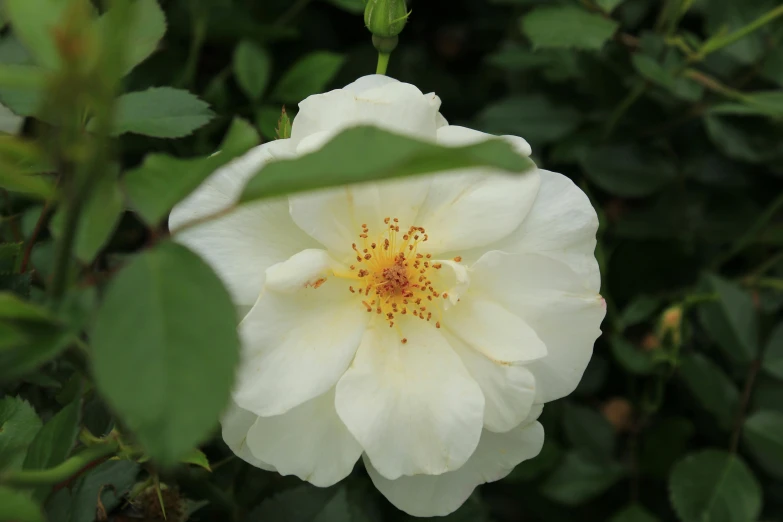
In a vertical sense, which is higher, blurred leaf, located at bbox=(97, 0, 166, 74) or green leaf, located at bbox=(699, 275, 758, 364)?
blurred leaf, located at bbox=(97, 0, 166, 74)

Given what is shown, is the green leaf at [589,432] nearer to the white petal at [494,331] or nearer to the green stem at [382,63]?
the white petal at [494,331]

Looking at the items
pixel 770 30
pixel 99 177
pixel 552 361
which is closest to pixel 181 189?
pixel 99 177

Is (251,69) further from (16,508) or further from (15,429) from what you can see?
(16,508)

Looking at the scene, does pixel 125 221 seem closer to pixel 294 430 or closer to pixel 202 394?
pixel 294 430

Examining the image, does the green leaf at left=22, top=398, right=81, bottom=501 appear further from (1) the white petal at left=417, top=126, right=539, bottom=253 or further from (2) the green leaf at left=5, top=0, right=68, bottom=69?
(1) the white petal at left=417, top=126, right=539, bottom=253

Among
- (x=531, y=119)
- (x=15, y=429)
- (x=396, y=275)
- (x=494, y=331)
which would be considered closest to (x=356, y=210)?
(x=396, y=275)

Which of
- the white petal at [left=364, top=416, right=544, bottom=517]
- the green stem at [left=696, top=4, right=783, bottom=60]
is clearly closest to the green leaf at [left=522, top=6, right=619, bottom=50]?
the green stem at [left=696, top=4, right=783, bottom=60]
